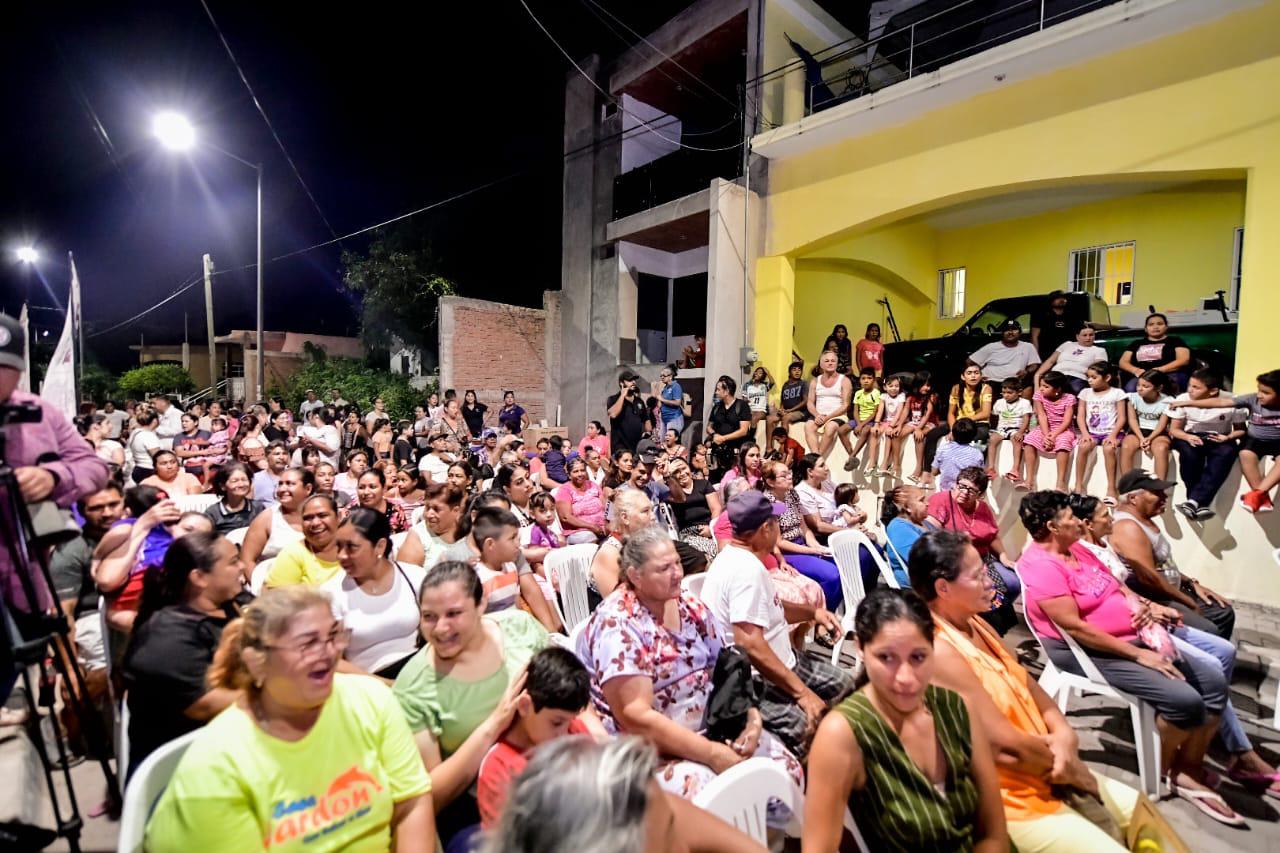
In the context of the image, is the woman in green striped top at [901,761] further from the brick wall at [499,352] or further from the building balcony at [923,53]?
the brick wall at [499,352]

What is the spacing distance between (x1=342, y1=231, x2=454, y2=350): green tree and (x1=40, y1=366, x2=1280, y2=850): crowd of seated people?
48.9ft

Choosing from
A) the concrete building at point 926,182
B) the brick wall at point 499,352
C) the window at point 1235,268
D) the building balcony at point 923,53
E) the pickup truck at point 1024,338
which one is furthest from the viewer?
the brick wall at point 499,352

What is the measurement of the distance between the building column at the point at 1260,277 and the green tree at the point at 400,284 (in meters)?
17.0

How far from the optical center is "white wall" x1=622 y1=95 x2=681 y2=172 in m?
13.7

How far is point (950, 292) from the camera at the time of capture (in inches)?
534

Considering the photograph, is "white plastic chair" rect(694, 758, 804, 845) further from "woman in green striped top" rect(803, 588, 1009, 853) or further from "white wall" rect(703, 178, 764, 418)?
"white wall" rect(703, 178, 764, 418)

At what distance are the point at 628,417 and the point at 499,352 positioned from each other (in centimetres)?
808

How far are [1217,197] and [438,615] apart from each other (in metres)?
13.2

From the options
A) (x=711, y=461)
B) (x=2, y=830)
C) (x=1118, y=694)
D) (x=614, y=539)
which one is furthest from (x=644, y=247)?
(x=2, y=830)

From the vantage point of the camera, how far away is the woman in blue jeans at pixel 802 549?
16.3 ft

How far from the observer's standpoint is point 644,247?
14031 mm

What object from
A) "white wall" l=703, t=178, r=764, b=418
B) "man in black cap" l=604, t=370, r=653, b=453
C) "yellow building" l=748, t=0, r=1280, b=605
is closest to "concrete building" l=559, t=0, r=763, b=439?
"white wall" l=703, t=178, r=764, b=418

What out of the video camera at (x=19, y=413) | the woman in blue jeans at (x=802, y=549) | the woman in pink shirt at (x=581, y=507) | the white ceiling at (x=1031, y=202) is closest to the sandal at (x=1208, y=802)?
the woman in blue jeans at (x=802, y=549)

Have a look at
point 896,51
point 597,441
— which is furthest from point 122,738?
point 896,51
